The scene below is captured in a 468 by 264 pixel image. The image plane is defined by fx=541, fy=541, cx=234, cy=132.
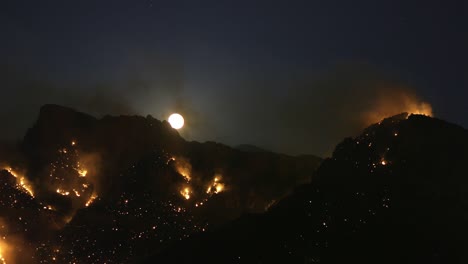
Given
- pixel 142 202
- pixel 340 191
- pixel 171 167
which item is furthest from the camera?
pixel 171 167

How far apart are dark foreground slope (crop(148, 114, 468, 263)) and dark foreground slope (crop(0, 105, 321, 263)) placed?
10515mm

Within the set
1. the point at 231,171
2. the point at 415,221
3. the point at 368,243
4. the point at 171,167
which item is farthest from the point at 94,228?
the point at 415,221

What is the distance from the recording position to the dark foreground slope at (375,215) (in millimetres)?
49750

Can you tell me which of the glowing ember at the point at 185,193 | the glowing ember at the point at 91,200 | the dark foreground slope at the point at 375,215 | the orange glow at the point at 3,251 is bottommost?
the dark foreground slope at the point at 375,215

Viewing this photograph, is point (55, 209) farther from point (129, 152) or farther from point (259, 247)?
point (259, 247)

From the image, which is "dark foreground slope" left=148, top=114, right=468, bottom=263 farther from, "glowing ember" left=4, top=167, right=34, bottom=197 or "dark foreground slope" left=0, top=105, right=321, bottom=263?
"glowing ember" left=4, top=167, right=34, bottom=197

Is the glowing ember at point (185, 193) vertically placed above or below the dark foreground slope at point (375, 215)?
above

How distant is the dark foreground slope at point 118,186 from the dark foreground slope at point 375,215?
414 inches

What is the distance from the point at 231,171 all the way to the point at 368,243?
93.6 ft

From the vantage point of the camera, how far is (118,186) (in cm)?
7006

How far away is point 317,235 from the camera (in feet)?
169

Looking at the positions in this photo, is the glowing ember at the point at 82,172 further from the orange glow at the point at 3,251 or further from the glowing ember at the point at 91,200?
the orange glow at the point at 3,251

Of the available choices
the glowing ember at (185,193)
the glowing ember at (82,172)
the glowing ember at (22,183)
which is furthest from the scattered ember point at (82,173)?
the glowing ember at (185,193)

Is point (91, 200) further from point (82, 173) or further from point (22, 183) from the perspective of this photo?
point (22, 183)
